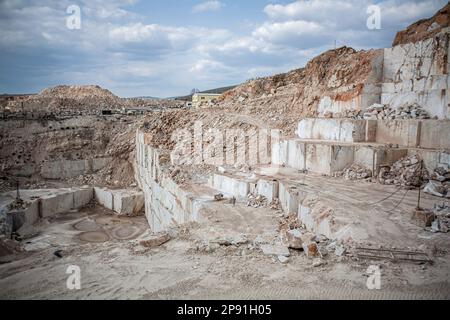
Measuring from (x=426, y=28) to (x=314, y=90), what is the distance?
214 inches

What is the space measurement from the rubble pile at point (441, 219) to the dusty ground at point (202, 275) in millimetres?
981

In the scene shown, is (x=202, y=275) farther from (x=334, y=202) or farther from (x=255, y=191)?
(x=255, y=191)

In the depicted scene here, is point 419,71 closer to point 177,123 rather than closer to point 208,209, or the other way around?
point 208,209

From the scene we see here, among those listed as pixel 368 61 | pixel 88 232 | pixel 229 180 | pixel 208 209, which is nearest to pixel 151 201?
pixel 88 232

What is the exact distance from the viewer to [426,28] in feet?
45.9

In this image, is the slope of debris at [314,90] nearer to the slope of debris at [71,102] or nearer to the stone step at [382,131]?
the stone step at [382,131]

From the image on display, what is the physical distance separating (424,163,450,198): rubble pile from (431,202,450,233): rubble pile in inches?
51.6

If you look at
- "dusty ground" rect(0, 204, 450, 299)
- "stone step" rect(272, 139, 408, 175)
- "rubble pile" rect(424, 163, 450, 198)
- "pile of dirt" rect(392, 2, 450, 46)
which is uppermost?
"pile of dirt" rect(392, 2, 450, 46)

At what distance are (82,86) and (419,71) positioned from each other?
39585 mm

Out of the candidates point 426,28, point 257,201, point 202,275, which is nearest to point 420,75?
point 426,28

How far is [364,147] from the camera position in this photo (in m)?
10.5

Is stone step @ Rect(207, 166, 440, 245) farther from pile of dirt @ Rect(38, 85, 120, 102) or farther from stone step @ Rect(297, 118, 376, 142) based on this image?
pile of dirt @ Rect(38, 85, 120, 102)

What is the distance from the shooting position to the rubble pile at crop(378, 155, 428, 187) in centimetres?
Result: 902

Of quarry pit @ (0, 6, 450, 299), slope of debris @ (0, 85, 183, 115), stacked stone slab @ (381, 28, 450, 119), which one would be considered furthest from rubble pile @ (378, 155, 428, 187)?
slope of debris @ (0, 85, 183, 115)
